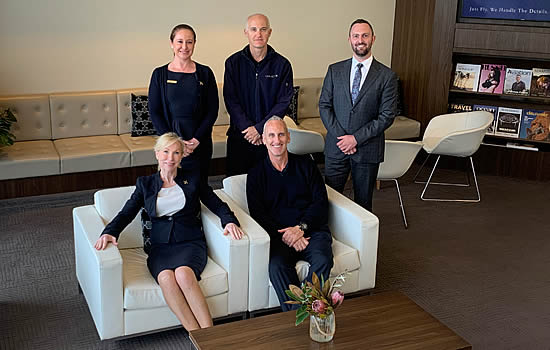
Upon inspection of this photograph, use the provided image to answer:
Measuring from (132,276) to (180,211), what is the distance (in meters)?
0.44

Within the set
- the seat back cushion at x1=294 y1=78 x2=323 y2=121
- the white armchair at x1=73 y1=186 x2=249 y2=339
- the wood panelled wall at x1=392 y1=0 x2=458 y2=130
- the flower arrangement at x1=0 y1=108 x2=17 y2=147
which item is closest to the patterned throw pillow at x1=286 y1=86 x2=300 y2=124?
the seat back cushion at x1=294 y1=78 x2=323 y2=121

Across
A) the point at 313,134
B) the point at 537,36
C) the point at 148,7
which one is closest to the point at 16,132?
the point at 148,7

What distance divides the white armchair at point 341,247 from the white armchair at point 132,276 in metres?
0.07

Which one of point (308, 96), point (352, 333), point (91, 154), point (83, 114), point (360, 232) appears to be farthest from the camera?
point (308, 96)

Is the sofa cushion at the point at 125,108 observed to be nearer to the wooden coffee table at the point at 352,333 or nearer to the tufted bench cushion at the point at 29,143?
the tufted bench cushion at the point at 29,143

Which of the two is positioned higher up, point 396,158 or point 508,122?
point 508,122

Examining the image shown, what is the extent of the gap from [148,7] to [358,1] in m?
2.26

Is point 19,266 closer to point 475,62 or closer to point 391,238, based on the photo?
point 391,238

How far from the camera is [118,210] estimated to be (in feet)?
13.4

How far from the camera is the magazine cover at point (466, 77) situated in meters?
7.08

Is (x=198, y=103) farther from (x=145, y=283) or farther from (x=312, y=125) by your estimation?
(x=312, y=125)

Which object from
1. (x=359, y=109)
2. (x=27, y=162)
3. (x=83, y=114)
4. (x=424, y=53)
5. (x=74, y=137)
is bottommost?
(x=27, y=162)

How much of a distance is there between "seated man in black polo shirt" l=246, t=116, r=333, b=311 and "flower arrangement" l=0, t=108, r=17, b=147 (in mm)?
2430

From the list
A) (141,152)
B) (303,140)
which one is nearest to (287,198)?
(303,140)
